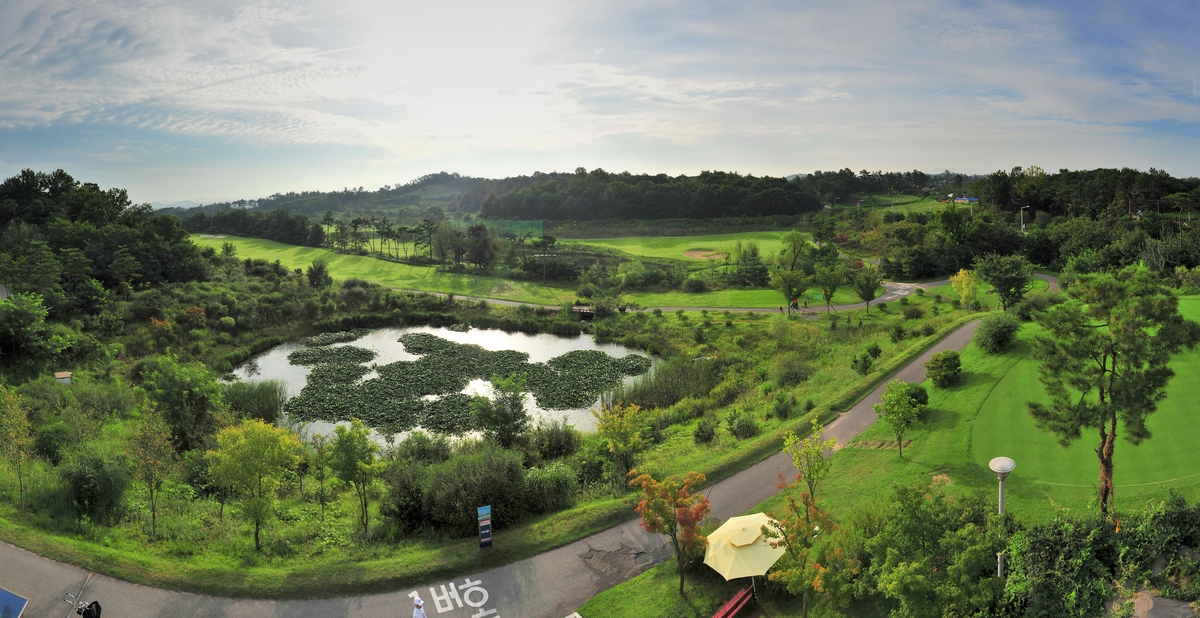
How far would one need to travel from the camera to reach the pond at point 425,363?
34875mm

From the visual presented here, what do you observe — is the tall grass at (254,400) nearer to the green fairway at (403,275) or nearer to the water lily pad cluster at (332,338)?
the water lily pad cluster at (332,338)

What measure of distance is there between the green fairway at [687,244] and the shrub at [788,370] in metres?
41.1

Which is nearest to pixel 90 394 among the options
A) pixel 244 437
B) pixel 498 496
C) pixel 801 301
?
pixel 244 437

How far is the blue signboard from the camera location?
544 inches

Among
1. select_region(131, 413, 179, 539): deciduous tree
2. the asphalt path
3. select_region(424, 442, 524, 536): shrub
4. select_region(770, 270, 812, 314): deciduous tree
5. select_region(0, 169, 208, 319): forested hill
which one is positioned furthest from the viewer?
the asphalt path

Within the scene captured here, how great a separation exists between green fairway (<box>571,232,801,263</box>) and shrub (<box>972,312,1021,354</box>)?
2018 inches

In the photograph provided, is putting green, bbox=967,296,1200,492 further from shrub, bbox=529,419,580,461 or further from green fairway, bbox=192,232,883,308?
green fairway, bbox=192,232,883,308

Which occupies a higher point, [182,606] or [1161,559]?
[1161,559]

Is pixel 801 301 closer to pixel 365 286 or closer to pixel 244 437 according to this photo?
pixel 365 286

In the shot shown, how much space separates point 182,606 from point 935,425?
22455mm

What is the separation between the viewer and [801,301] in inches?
2121

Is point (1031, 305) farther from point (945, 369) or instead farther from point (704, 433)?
point (704, 433)

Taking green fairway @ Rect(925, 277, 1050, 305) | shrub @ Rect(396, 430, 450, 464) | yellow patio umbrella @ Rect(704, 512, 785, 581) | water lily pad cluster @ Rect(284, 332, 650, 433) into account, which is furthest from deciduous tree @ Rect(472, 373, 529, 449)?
green fairway @ Rect(925, 277, 1050, 305)

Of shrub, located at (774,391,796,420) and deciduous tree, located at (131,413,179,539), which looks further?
shrub, located at (774,391,796,420)
